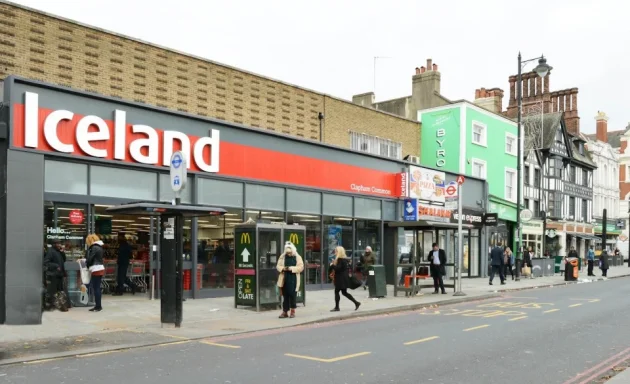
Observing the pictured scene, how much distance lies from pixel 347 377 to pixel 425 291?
1415 cm

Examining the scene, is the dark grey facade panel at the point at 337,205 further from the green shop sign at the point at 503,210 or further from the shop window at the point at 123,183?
the green shop sign at the point at 503,210

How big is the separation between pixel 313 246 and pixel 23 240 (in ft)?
34.1

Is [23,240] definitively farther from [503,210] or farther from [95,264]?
[503,210]

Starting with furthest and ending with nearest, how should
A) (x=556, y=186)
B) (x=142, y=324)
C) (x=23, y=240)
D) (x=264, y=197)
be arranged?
(x=556, y=186)
(x=264, y=197)
(x=23, y=240)
(x=142, y=324)

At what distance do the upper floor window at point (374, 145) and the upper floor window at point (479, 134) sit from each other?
207 inches

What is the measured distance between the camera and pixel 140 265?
1702 cm

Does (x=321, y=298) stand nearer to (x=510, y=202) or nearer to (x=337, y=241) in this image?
(x=337, y=241)

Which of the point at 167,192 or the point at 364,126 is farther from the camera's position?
the point at 364,126

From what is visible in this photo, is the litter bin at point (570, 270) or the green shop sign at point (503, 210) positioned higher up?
the green shop sign at point (503, 210)

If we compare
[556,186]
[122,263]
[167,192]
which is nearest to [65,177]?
[167,192]

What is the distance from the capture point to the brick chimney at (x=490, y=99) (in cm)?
3919

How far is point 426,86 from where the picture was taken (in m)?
33.2

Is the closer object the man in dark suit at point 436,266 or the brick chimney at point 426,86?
the man in dark suit at point 436,266

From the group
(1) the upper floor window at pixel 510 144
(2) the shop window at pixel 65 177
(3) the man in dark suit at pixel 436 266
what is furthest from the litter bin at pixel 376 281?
(1) the upper floor window at pixel 510 144
